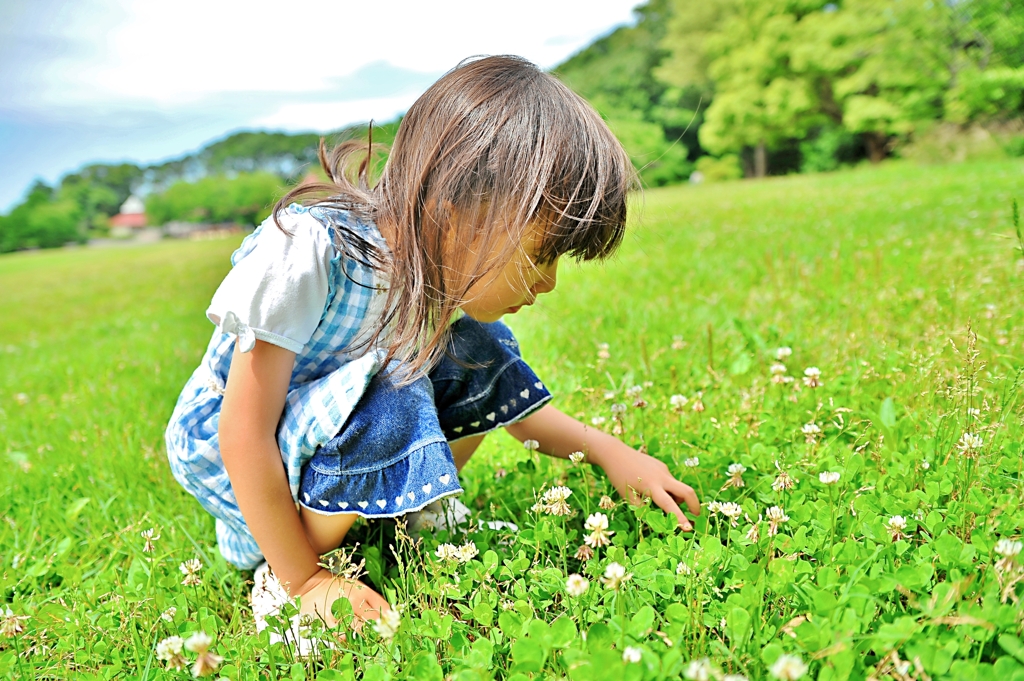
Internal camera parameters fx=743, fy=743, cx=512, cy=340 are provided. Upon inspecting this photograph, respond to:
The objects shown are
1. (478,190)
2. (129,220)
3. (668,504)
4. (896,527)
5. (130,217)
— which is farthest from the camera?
(130,217)

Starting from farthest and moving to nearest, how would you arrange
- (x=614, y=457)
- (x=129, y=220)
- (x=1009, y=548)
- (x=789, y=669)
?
1. (x=129, y=220)
2. (x=614, y=457)
3. (x=1009, y=548)
4. (x=789, y=669)

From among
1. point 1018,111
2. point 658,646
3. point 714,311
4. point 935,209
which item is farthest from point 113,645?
point 1018,111

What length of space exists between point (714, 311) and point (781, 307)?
26 centimetres

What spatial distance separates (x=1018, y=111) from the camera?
1762cm

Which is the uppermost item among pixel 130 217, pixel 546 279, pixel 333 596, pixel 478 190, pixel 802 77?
pixel 802 77

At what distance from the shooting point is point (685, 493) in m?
1.54

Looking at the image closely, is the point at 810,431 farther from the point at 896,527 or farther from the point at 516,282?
the point at 516,282

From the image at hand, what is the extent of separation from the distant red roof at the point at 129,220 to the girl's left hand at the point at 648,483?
1750 inches

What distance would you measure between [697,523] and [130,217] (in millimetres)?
48472

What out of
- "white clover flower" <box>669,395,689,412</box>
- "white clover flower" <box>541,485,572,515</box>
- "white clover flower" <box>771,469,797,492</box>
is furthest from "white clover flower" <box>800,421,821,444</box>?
"white clover flower" <box>541,485,572,515</box>

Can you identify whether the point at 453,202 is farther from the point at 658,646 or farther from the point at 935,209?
the point at 935,209

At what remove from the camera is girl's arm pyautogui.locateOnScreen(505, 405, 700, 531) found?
1529 millimetres

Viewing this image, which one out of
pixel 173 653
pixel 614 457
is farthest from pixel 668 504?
pixel 173 653

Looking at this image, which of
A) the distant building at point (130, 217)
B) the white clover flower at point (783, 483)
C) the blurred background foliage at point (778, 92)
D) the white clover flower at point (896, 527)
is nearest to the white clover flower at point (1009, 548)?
the white clover flower at point (896, 527)
